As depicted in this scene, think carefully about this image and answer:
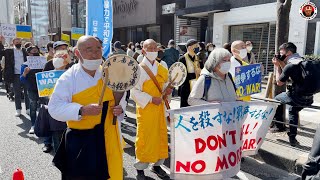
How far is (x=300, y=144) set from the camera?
4738 millimetres

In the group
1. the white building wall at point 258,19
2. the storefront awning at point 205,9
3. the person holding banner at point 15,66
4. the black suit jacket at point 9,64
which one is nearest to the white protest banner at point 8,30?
the person holding banner at point 15,66

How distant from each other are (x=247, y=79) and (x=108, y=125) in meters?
2.68

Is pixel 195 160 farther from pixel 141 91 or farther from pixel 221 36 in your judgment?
pixel 221 36

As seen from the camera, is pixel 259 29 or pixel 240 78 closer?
pixel 240 78

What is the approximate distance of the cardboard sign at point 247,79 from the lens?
4.36 metres

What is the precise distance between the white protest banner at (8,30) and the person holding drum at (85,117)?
1307 cm

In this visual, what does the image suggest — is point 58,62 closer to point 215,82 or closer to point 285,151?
point 215,82

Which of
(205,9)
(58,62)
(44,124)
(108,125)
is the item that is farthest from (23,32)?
(108,125)

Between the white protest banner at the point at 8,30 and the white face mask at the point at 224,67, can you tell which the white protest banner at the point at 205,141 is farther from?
the white protest banner at the point at 8,30

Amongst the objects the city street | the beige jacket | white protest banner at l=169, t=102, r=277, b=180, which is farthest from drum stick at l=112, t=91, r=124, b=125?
the city street

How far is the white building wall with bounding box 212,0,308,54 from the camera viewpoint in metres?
11.4

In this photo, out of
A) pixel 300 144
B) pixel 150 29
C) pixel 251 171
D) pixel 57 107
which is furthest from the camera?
pixel 150 29

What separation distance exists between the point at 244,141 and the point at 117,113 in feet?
5.47

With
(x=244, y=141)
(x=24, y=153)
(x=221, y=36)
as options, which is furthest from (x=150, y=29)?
(x=244, y=141)
